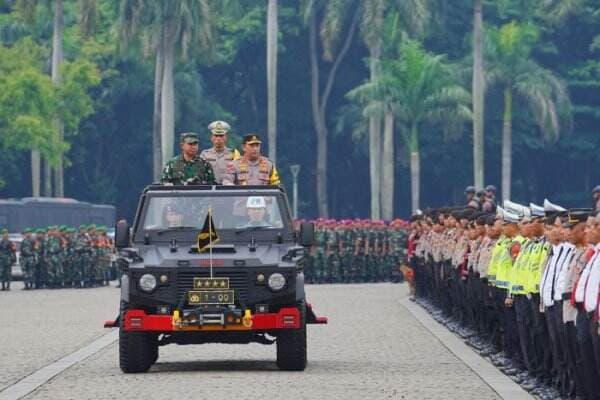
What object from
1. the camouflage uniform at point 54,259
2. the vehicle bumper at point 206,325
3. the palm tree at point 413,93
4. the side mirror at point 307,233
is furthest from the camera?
the palm tree at point 413,93

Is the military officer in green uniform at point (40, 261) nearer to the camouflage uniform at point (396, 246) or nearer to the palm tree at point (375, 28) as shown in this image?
the camouflage uniform at point (396, 246)

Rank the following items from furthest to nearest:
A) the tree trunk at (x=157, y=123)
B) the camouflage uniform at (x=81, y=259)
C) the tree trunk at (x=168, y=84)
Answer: the tree trunk at (x=157, y=123)
the tree trunk at (x=168, y=84)
the camouflage uniform at (x=81, y=259)

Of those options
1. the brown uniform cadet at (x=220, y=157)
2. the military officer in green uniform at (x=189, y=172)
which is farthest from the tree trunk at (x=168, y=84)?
the military officer in green uniform at (x=189, y=172)

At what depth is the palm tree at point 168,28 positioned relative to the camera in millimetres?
77938

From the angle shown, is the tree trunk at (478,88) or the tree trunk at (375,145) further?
the tree trunk at (375,145)

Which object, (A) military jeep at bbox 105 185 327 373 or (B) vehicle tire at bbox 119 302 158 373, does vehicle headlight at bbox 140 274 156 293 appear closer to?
(A) military jeep at bbox 105 185 327 373

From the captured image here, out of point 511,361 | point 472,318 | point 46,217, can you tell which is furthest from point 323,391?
point 46,217

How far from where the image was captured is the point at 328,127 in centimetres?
9944

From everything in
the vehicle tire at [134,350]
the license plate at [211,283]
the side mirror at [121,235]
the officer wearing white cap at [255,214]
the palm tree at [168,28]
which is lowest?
Answer: the vehicle tire at [134,350]

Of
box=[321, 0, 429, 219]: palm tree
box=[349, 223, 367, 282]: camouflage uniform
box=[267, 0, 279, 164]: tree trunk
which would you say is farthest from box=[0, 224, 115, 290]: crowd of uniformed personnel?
box=[267, 0, 279, 164]: tree trunk

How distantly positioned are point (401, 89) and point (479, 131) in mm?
3602

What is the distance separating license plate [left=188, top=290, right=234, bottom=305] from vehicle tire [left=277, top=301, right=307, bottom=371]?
2.50 ft

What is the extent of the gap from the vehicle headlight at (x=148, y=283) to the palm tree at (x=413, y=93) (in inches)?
2342

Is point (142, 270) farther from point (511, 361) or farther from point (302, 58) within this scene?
point (302, 58)
